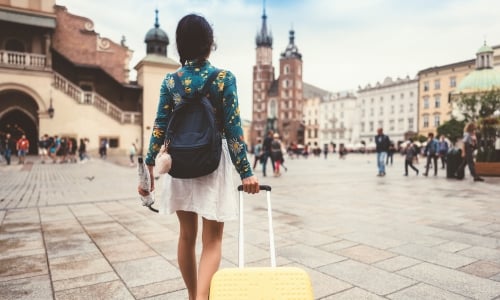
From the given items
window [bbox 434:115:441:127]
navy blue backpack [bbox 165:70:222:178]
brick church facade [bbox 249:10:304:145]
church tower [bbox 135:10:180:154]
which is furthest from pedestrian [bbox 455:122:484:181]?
brick church facade [bbox 249:10:304:145]

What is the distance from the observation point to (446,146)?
1755cm

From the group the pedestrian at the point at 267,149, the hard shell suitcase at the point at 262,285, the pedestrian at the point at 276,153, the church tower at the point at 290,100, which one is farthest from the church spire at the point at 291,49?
the hard shell suitcase at the point at 262,285

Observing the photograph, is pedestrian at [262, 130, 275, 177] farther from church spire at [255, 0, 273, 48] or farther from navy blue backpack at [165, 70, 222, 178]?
church spire at [255, 0, 273, 48]

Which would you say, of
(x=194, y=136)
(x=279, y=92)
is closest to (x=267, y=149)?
(x=194, y=136)

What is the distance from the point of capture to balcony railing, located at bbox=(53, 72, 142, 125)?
26234 millimetres

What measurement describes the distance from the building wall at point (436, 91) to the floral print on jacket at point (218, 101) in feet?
218

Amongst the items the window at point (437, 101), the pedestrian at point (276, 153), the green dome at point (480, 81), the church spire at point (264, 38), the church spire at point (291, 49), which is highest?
the church spire at point (264, 38)

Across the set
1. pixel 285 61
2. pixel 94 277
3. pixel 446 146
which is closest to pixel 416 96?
pixel 285 61

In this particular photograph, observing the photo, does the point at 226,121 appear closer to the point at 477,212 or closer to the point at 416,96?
the point at 477,212

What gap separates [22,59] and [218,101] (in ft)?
92.2

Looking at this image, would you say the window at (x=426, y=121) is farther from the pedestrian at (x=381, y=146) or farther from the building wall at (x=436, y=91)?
the pedestrian at (x=381, y=146)

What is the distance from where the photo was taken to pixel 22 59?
24984 mm

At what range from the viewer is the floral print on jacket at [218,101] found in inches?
85.4

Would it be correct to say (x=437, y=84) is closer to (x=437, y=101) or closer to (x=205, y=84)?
(x=437, y=101)
